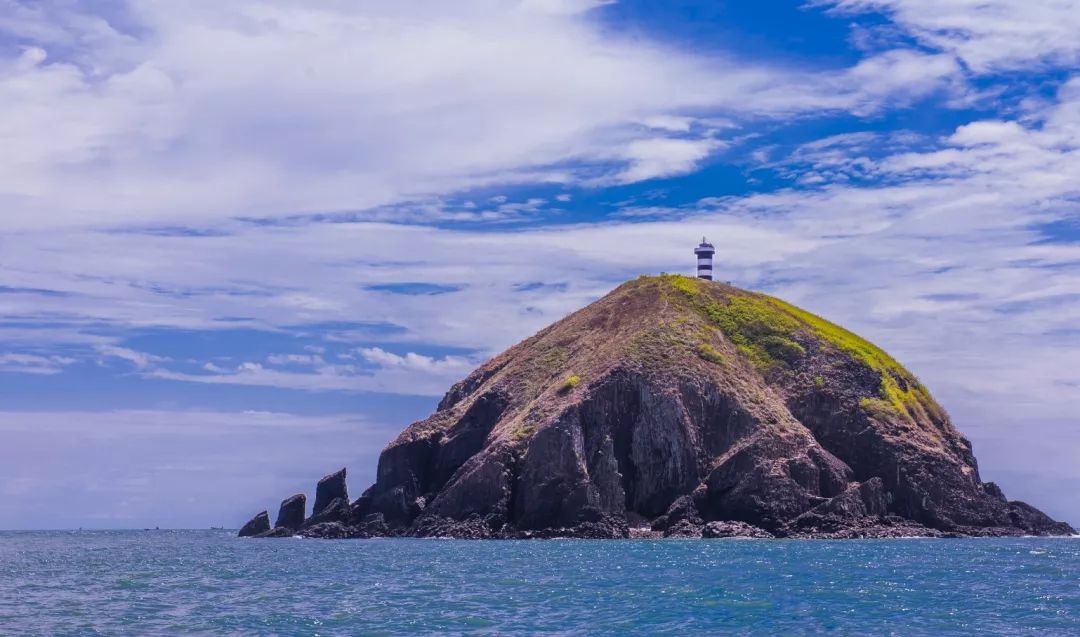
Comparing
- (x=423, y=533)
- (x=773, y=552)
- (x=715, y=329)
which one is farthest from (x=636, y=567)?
(x=715, y=329)

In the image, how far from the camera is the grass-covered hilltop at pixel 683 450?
9712cm

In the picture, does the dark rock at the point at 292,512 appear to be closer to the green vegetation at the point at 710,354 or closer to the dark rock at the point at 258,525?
the dark rock at the point at 258,525

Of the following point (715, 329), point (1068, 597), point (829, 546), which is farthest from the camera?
point (715, 329)

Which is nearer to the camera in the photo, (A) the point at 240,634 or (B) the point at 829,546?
(A) the point at 240,634

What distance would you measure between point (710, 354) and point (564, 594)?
233ft

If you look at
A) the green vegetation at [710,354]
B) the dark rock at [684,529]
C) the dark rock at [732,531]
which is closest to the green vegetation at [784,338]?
the green vegetation at [710,354]

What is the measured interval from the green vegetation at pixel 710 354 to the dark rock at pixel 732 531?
21.1 metres

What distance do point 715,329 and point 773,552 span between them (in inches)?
2003

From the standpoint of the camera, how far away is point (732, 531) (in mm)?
94625

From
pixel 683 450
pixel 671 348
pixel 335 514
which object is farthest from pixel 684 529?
pixel 335 514

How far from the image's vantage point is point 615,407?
106 m

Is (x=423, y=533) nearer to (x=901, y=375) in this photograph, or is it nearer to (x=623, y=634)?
(x=901, y=375)

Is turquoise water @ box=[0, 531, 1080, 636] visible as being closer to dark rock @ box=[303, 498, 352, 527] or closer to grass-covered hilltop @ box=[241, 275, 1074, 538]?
grass-covered hilltop @ box=[241, 275, 1074, 538]

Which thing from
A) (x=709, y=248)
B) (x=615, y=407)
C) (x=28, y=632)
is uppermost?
(x=709, y=248)
